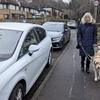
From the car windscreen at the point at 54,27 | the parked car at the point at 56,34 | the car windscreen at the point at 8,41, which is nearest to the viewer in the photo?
the car windscreen at the point at 8,41

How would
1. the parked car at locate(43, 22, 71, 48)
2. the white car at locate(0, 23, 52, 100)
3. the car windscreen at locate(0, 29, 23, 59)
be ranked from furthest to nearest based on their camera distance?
1. the parked car at locate(43, 22, 71, 48)
2. the car windscreen at locate(0, 29, 23, 59)
3. the white car at locate(0, 23, 52, 100)

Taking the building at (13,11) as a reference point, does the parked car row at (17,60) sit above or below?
below

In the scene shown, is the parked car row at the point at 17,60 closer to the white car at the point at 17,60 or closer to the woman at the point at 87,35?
the white car at the point at 17,60

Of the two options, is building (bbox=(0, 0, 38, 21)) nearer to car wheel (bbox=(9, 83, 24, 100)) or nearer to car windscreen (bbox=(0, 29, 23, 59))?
car windscreen (bbox=(0, 29, 23, 59))

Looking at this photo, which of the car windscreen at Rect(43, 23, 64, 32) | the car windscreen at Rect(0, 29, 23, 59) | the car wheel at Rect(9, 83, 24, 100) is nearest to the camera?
the car wheel at Rect(9, 83, 24, 100)

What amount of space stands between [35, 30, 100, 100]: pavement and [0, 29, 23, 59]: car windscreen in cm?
135

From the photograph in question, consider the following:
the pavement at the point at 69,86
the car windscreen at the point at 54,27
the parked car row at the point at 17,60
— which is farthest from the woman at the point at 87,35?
the car windscreen at the point at 54,27

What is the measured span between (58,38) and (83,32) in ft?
23.3

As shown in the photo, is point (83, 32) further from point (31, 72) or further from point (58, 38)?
point (58, 38)

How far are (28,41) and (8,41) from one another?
523 mm

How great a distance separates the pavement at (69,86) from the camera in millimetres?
6859

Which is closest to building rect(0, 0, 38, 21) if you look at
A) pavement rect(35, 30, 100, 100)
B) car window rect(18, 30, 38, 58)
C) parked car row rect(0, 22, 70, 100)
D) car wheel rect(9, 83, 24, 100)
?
pavement rect(35, 30, 100, 100)

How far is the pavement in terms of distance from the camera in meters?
6.86

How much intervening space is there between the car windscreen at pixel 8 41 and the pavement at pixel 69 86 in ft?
4.42
